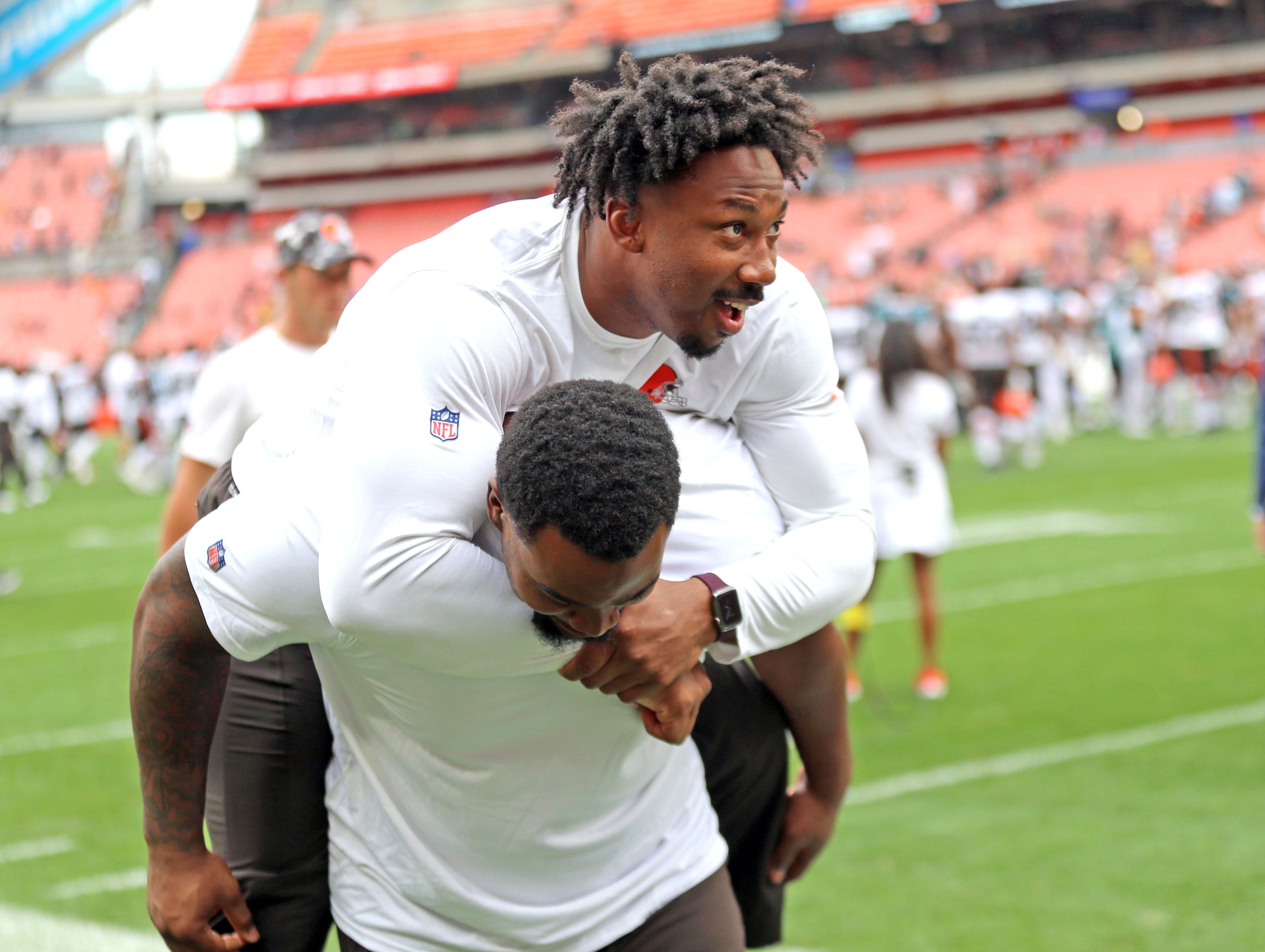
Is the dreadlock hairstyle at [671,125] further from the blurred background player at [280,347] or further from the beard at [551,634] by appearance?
the blurred background player at [280,347]

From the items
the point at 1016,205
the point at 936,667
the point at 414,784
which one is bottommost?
the point at 1016,205

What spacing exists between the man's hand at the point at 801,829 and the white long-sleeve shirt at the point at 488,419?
50cm

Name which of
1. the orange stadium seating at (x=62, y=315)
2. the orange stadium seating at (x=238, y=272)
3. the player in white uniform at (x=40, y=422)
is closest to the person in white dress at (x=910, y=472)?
the player in white uniform at (x=40, y=422)

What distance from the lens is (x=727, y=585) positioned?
2.05 meters

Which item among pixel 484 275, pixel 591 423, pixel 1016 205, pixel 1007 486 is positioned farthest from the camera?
pixel 1016 205

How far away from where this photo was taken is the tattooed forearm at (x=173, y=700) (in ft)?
6.88

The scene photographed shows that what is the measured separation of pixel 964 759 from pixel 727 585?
4369 millimetres

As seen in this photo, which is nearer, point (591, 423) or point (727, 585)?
point (591, 423)

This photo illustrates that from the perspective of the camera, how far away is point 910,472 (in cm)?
751

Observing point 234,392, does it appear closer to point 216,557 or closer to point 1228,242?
point 216,557

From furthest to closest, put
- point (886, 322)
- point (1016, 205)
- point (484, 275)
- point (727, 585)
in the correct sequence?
1. point (1016, 205)
2. point (886, 322)
3. point (727, 585)
4. point (484, 275)

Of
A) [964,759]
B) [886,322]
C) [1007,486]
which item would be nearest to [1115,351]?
[1007,486]

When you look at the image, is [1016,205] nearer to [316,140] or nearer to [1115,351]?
[1115,351]

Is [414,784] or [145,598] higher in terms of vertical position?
[145,598]
